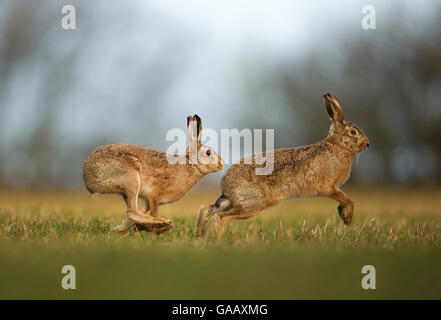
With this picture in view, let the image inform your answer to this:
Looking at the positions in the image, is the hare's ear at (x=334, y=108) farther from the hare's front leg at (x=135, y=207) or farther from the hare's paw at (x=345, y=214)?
the hare's front leg at (x=135, y=207)

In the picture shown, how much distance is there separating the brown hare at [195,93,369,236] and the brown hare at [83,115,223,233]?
44 centimetres

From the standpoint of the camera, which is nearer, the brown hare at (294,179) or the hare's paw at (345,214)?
the brown hare at (294,179)

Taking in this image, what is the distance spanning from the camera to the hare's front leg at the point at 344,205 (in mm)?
6168

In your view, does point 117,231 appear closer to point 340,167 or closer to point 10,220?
point 10,220

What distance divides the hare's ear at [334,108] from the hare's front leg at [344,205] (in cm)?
100

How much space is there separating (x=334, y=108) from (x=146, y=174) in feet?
8.65

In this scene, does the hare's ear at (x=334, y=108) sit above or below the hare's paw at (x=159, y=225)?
above

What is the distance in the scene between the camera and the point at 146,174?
6.18m

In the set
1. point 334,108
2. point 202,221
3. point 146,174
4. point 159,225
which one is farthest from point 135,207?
point 334,108

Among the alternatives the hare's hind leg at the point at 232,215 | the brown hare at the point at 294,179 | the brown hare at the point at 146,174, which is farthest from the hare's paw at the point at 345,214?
the brown hare at the point at 146,174

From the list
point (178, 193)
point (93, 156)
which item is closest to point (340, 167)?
point (178, 193)

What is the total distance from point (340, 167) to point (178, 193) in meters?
2.15

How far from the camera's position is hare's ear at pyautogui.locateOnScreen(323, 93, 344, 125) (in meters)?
6.52

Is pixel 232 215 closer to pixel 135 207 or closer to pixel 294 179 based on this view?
pixel 294 179
